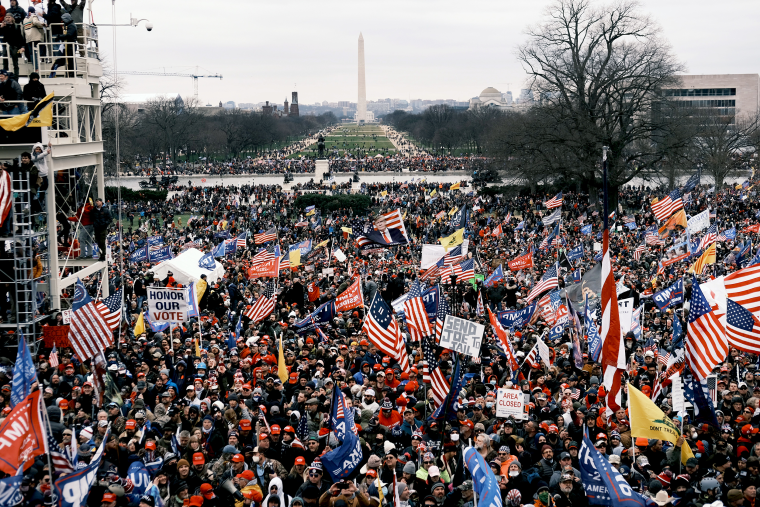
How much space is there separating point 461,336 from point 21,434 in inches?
266

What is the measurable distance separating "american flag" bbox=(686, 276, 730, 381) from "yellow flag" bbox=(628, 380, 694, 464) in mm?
1761

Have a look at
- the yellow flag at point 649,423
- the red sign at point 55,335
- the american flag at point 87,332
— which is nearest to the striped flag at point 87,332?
the american flag at point 87,332

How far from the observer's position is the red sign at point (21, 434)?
8781 millimetres

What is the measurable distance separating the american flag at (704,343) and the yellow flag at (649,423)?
1761 mm

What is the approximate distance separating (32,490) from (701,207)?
41.8 m

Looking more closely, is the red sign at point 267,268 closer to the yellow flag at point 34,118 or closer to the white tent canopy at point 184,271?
the white tent canopy at point 184,271

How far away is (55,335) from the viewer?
1502 centimetres

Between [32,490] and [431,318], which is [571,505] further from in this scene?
[431,318]

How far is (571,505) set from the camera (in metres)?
8.86

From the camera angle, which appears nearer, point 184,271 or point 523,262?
point 523,262

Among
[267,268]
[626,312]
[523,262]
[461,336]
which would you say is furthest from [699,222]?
[461,336]

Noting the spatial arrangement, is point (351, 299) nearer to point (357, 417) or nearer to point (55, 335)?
point (55, 335)

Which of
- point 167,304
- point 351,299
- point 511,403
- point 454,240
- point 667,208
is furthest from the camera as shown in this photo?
point 667,208

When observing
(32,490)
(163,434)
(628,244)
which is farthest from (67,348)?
(628,244)
